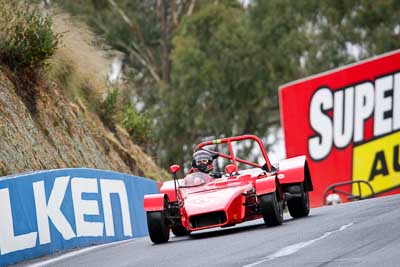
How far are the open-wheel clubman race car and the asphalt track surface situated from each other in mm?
224

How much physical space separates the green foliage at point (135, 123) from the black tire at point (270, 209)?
18644 mm

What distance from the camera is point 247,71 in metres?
50.3

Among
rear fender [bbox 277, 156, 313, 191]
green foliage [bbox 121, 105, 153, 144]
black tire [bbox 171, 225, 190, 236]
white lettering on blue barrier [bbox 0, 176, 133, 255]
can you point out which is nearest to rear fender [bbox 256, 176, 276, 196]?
rear fender [bbox 277, 156, 313, 191]

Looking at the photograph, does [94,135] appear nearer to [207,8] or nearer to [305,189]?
[305,189]

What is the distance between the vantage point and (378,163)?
34.8 meters

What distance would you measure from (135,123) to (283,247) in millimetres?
22250

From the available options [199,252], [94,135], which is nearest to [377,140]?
[94,135]

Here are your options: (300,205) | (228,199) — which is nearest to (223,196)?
(228,199)

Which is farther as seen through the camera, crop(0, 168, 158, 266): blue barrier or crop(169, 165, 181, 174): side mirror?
crop(169, 165, 181, 174): side mirror

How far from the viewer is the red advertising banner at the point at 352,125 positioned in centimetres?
3472

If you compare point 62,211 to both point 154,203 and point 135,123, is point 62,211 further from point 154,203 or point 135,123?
point 135,123

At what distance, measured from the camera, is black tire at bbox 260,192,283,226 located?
14.8m

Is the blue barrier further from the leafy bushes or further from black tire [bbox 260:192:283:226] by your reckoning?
the leafy bushes

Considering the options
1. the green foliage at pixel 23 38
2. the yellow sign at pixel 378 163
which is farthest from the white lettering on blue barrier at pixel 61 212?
the yellow sign at pixel 378 163
